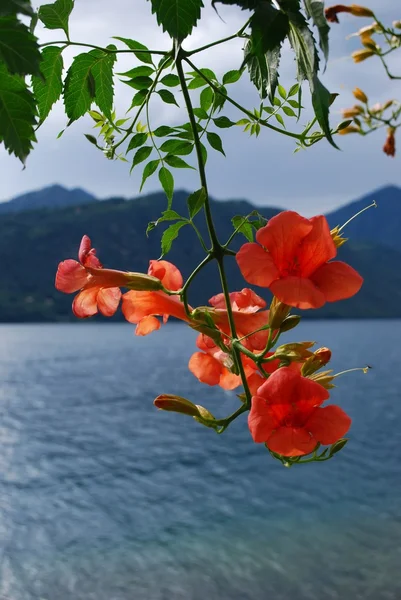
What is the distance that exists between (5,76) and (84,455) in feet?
101

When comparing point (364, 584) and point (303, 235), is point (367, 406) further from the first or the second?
point (303, 235)

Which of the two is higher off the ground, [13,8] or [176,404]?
[13,8]

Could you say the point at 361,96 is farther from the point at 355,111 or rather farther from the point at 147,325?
the point at 147,325

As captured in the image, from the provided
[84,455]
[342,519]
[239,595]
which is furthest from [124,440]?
[239,595]

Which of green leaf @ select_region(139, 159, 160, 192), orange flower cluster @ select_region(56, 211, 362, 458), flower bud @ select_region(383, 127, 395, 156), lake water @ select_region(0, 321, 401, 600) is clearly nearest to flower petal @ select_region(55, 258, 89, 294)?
orange flower cluster @ select_region(56, 211, 362, 458)

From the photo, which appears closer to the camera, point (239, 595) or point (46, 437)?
point (239, 595)

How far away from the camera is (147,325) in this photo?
2.40 feet

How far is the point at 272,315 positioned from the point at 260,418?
0.36 feet

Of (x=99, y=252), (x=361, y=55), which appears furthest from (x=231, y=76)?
(x=99, y=252)

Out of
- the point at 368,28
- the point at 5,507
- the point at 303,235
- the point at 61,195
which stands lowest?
the point at 5,507

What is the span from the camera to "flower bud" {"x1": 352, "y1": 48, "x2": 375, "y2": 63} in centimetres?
213

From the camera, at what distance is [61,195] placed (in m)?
172

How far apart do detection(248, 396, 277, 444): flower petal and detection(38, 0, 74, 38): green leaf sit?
37cm

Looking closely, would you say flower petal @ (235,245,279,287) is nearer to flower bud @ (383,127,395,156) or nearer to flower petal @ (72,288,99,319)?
flower petal @ (72,288,99,319)
